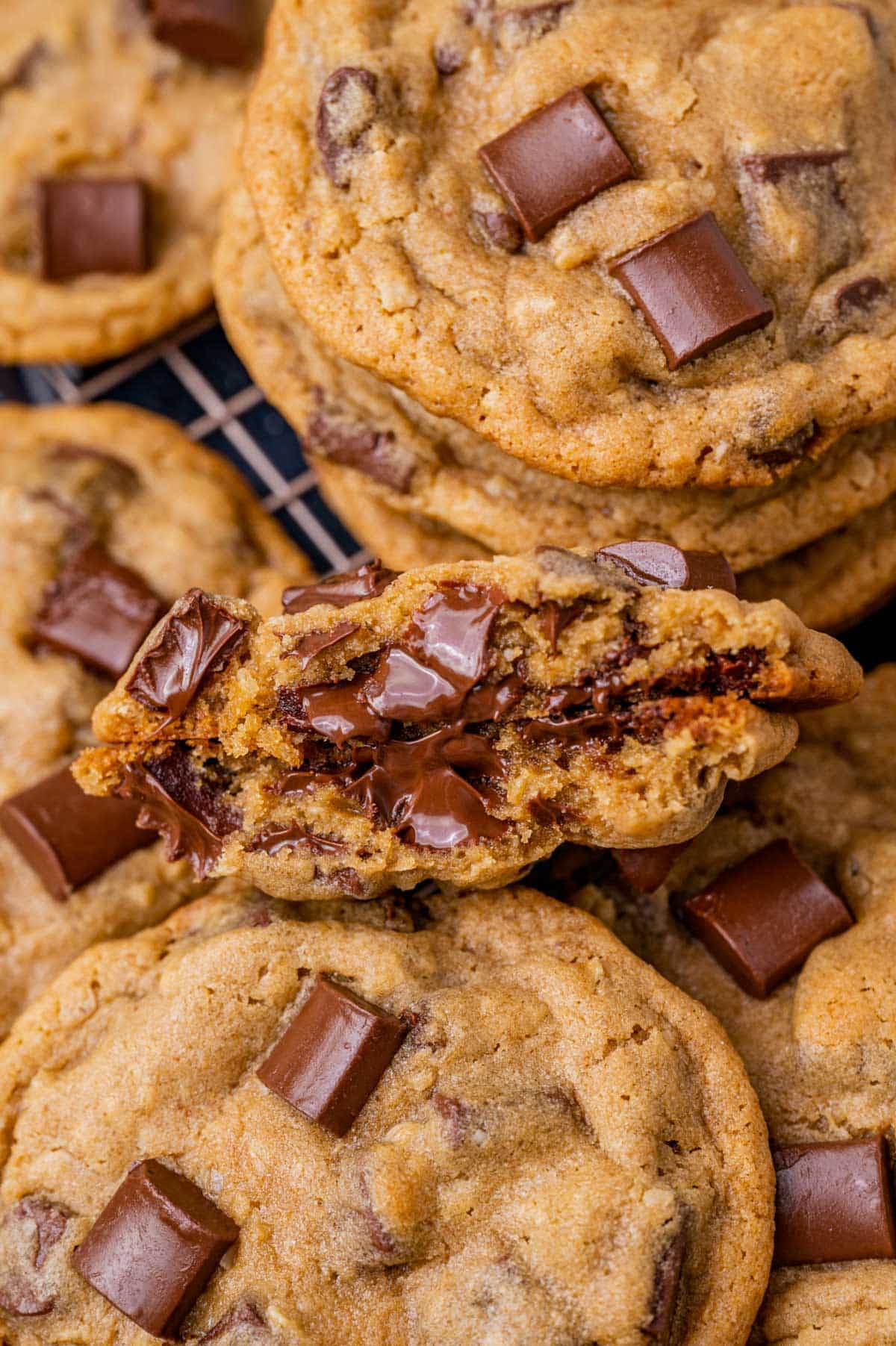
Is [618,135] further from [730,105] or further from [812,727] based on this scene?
[812,727]

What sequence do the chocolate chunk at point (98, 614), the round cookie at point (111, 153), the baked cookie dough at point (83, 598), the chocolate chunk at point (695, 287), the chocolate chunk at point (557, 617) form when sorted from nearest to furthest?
the chocolate chunk at point (557, 617), the chocolate chunk at point (695, 287), the baked cookie dough at point (83, 598), the chocolate chunk at point (98, 614), the round cookie at point (111, 153)

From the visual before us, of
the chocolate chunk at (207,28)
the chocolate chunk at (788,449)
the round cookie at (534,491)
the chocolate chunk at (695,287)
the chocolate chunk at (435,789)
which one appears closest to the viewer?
the chocolate chunk at (435,789)

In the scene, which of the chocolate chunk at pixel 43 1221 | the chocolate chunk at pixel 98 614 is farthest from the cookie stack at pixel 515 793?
the chocolate chunk at pixel 98 614

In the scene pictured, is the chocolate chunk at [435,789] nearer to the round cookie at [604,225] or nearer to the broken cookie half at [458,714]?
the broken cookie half at [458,714]

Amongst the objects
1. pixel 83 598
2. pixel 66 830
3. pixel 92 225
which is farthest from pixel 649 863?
pixel 92 225

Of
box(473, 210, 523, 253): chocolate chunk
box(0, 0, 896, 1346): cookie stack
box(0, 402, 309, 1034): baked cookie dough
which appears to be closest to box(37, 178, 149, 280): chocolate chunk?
box(0, 402, 309, 1034): baked cookie dough

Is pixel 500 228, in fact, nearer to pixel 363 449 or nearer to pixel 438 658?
pixel 363 449
